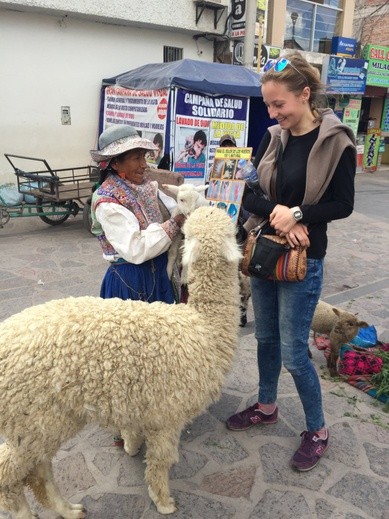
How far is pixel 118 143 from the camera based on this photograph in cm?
222

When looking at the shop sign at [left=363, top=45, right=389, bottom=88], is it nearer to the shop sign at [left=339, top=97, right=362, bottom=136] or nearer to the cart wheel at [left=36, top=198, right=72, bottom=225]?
the shop sign at [left=339, top=97, right=362, bottom=136]

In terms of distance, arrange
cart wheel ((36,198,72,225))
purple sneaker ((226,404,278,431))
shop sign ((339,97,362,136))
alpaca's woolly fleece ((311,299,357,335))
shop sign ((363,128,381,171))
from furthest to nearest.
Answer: shop sign ((363,128,381,171))
shop sign ((339,97,362,136))
cart wheel ((36,198,72,225))
alpaca's woolly fleece ((311,299,357,335))
purple sneaker ((226,404,278,431))

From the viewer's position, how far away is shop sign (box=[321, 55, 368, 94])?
43.0 feet

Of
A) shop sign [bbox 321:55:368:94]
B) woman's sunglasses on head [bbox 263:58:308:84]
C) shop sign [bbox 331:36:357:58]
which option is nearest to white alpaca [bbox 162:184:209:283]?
woman's sunglasses on head [bbox 263:58:308:84]

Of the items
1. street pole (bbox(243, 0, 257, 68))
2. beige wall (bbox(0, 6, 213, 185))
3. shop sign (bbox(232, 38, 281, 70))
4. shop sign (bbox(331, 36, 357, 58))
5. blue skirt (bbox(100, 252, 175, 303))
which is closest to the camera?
blue skirt (bbox(100, 252, 175, 303))

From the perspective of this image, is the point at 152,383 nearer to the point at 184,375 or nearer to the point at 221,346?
the point at 184,375

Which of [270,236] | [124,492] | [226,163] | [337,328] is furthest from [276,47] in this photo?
[124,492]

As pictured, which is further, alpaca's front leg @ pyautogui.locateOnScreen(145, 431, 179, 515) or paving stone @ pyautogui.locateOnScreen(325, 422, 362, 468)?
paving stone @ pyautogui.locateOnScreen(325, 422, 362, 468)

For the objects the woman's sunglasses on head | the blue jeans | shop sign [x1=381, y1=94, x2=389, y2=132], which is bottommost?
the blue jeans

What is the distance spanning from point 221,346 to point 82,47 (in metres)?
8.91

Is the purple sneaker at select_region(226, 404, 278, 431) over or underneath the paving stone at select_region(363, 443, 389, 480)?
over

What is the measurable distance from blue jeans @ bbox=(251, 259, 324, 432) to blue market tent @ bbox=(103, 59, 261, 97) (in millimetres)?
5939

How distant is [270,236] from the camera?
2162 millimetres

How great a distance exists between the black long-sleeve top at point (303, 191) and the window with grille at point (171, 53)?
938 cm
